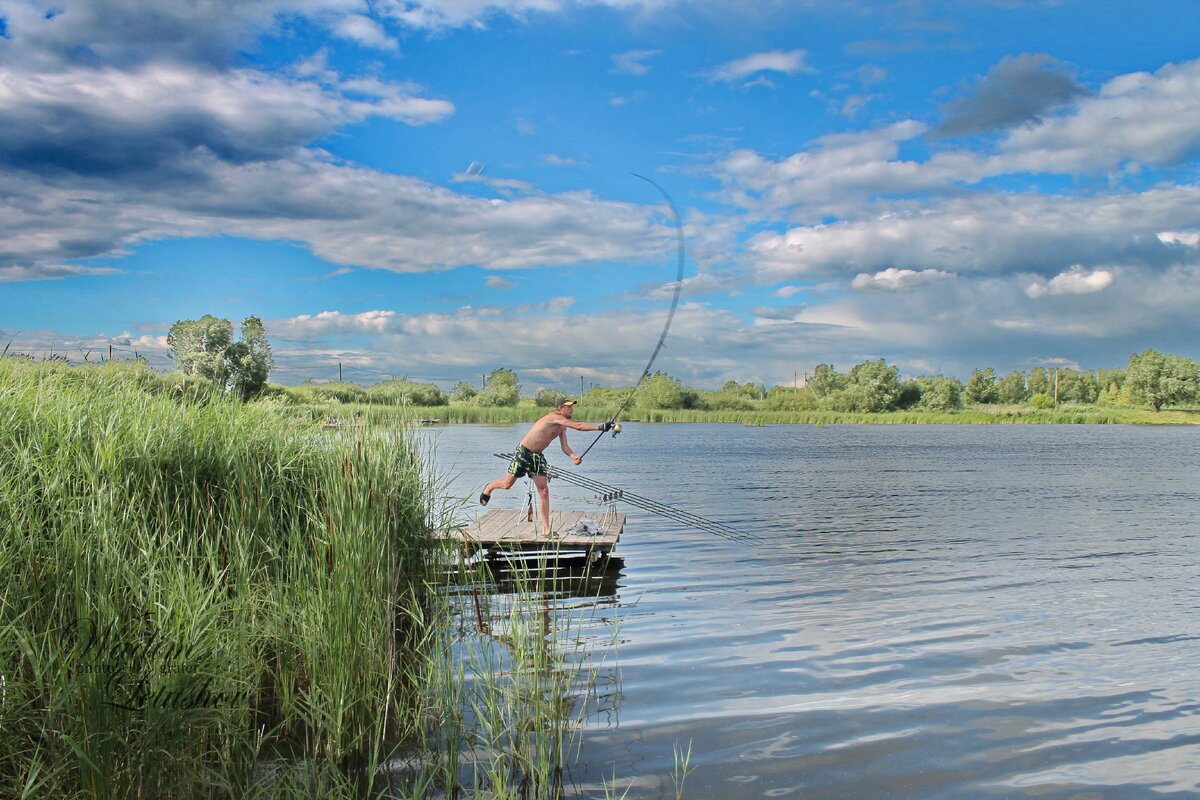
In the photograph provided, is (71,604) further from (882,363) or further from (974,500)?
(882,363)

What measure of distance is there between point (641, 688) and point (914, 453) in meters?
45.9

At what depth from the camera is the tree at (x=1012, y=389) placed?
141m

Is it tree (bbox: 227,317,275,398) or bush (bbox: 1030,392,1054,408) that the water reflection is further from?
bush (bbox: 1030,392,1054,408)

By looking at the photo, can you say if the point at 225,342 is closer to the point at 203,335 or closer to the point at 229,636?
the point at 203,335

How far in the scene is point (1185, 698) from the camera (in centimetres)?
768

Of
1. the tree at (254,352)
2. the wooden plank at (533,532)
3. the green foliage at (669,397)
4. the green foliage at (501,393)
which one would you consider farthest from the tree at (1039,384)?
the wooden plank at (533,532)

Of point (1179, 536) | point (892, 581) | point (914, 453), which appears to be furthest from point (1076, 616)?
point (914, 453)

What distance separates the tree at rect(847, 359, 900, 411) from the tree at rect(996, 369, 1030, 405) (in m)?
31.8

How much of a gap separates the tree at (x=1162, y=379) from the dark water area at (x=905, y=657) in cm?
10908

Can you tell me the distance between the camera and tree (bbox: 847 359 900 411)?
11725cm

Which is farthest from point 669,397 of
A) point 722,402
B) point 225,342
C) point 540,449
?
point 540,449

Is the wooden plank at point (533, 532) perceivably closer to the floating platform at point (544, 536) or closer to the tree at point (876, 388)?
the floating platform at point (544, 536)

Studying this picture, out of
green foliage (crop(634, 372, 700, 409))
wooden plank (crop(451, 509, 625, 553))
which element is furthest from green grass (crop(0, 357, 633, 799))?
green foliage (crop(634, 372, 700, 409))

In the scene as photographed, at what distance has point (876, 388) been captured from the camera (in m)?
118
